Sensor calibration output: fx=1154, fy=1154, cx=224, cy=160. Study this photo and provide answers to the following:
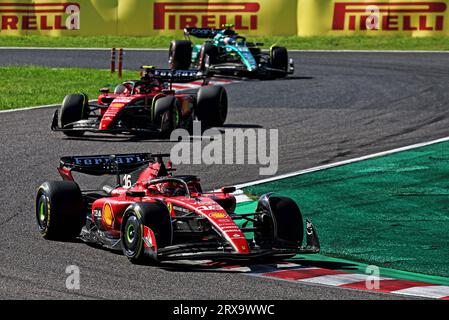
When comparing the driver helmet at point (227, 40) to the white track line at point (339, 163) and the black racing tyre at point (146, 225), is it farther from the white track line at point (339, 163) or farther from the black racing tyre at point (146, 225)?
the black racing tyre at point (146, 225)

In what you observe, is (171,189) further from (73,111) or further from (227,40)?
(227,40)

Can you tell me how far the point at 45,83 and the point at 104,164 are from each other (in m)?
17.8

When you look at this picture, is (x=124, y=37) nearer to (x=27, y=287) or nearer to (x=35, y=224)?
(x=35, y=224)

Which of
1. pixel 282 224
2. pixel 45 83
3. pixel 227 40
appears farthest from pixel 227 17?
pixel 282 224

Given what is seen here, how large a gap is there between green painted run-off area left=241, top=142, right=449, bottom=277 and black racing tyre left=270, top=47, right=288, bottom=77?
12801mm

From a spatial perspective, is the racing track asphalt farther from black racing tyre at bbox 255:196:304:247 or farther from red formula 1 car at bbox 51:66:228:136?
black racing tyre at bbox 255:196:304:247

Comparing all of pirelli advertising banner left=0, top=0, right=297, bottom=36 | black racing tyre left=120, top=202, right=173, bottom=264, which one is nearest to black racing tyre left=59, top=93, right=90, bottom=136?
black racing tyre left=120, top=202, right=173, bottom=264

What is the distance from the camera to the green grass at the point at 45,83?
1078 inches

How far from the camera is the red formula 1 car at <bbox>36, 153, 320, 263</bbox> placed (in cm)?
1127

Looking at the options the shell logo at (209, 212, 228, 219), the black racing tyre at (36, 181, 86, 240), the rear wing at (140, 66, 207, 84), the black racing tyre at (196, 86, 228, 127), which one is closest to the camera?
the shell logo at (209, 212, 228, 219)

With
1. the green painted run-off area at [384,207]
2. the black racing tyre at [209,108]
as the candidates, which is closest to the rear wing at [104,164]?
the green painted run-off area at [384,207]

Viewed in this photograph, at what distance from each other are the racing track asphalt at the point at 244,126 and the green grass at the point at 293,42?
1.18 meters
